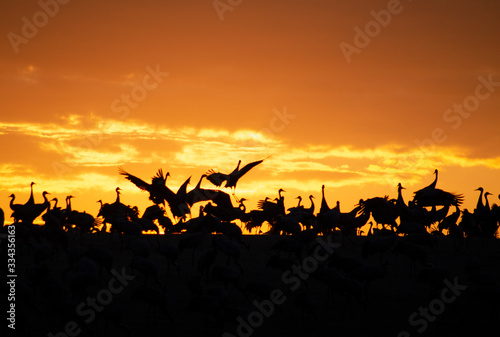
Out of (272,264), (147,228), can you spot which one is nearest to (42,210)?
(147,228)

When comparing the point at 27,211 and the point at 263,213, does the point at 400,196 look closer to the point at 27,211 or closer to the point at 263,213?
the point at 263,213

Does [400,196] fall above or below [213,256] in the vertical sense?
above

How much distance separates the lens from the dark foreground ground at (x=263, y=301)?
17219mm

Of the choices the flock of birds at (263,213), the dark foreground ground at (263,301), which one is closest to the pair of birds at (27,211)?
the flock of birds at (263,213)

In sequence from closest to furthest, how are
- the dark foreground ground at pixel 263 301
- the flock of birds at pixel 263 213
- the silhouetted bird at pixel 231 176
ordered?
the dark foreground ground at pixel 263 301
the flock of birds at pixel 263 213
the silhouetted bird at pixel 231 176

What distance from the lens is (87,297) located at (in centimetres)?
1852

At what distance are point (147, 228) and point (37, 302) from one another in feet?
21.4

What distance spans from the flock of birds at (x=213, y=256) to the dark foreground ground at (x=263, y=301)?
4 centimetres

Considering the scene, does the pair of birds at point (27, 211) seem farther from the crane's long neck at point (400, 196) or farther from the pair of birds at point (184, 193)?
the crane's long neck at point (400, 196)

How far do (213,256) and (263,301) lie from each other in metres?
2.06

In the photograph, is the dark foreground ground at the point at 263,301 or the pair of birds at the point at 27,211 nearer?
the dark foreground ground at the point at 263,301

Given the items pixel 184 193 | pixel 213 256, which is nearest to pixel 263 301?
pixel 213 256

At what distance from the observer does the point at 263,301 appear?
19047 millimetres

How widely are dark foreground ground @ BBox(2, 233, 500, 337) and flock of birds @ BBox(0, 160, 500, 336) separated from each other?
0.04m
